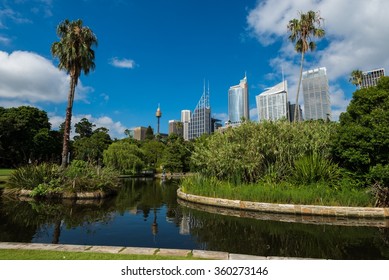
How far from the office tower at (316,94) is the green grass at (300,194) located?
67.8m

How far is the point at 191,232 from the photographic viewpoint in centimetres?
870

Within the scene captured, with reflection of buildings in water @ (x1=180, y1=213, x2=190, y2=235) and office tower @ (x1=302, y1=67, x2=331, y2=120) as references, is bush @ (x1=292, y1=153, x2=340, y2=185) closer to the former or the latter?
reflection of buildings in water @ (x1=180, y1=213, x2=190, y2=235)

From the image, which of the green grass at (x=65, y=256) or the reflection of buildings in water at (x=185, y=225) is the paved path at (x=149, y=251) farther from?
the reflection of buildings in water at (x=185, y=225)

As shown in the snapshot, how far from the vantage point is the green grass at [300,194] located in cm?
1144

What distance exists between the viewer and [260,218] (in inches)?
426

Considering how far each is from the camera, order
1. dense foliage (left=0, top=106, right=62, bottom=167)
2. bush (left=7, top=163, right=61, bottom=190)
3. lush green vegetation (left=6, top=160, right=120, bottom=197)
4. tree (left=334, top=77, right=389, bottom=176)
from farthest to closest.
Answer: dense foliage (left=0, top=106, right=62, bottom=167) < bush (left=7, top=163, right=61, bottom=190) < lush green vegetation (left=6, top=160, right=120, bottom=197) < tree (left=334, top=77, right=389, bottom=176)

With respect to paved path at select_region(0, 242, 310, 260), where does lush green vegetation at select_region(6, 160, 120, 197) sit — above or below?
above

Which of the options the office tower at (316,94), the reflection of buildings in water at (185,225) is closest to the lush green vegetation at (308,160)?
the reflection of buildings in water at (185,225)

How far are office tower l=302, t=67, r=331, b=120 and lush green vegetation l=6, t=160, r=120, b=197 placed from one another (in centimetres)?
7047

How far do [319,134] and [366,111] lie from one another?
3.08m

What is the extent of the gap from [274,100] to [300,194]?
7139cm

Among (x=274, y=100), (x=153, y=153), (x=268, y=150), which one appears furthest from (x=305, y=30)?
(x=274, y=100)

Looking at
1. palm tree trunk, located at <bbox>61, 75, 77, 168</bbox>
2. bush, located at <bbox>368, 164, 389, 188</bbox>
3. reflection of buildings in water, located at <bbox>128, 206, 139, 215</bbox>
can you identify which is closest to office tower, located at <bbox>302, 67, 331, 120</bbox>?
bush, located at <bbox>368, 164, 389, 188</bbox>

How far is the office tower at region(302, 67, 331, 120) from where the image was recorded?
74000 mm
